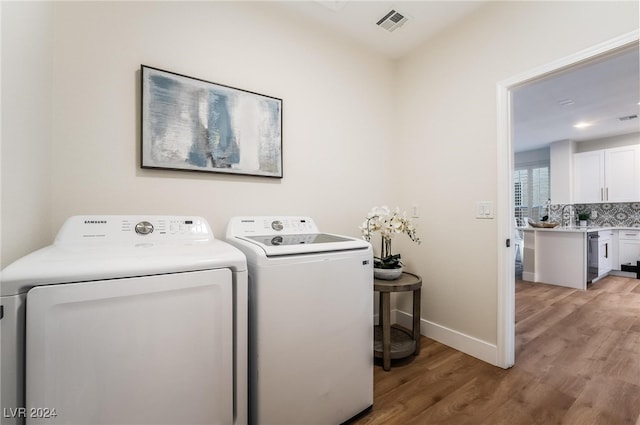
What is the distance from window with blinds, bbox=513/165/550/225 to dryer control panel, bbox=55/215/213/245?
676 cm

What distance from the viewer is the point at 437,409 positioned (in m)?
1.45

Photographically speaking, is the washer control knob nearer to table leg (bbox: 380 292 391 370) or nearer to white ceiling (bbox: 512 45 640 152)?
table leg (bbox: 380 292 391 370)

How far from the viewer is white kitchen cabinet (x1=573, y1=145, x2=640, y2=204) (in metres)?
4.55

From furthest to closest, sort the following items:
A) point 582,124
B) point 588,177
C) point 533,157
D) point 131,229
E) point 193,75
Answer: point 533,157 < point 588,177 < point 582,124 < point 193,75 < point 131,229

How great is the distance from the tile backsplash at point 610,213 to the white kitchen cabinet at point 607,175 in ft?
1.29

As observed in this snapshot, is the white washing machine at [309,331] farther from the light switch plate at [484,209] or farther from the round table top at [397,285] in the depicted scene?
the light switch plate at [484,209]

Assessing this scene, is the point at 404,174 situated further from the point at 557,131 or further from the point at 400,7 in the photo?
the point at 557,131

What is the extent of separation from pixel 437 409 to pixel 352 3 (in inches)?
102

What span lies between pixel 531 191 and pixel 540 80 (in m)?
5.84

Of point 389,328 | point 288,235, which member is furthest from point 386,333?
point 288,235

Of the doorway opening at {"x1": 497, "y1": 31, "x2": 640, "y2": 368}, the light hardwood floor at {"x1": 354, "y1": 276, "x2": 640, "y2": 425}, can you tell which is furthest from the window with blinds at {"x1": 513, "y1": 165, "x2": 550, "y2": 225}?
A: the doorway opening at {"x1": 497, "y1": 31, "x2": 640, "y2": 368}

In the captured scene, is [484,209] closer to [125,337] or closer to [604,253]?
[125,337]

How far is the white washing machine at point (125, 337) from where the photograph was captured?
75cm

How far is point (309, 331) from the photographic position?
47.7 inches
